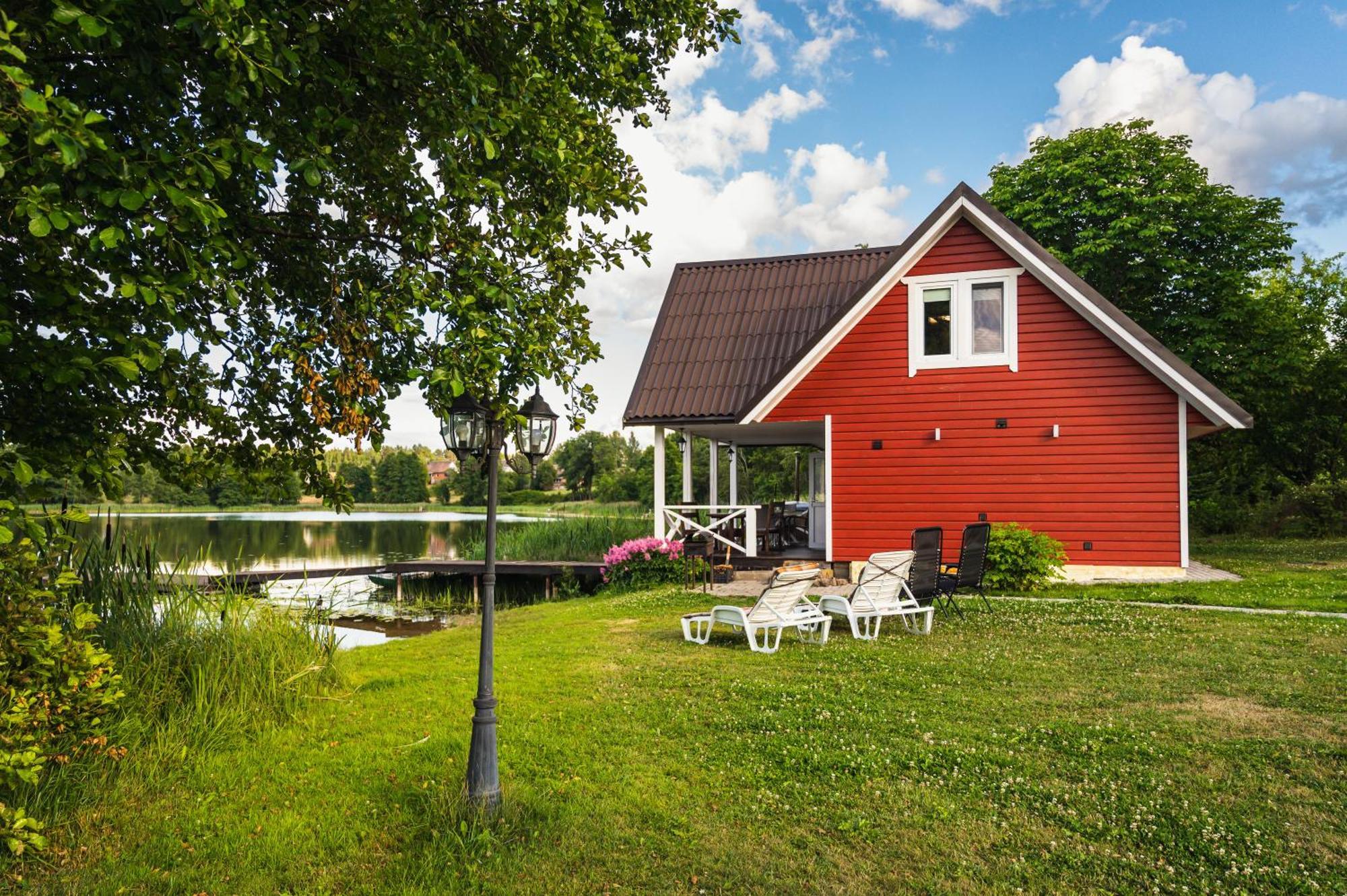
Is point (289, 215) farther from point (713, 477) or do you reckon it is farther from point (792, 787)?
point (713, 477)

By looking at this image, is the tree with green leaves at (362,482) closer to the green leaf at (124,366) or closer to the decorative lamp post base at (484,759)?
the decorative lamp post base at (484,759)

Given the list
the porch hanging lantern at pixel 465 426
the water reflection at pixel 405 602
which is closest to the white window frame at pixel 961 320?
the water reflection at pixel 405 602

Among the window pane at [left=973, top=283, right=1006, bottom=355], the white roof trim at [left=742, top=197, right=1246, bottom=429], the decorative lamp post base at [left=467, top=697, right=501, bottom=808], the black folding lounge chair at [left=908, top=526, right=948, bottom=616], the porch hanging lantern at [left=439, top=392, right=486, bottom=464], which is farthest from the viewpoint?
the window pane at [left=973, top=283, right=1006, bottom=355]

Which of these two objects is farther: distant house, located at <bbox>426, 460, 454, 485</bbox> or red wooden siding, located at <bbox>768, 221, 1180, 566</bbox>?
distant house, located at <bbox>426, 460, 454, 485</bbox>

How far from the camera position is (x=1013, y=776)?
4488mm

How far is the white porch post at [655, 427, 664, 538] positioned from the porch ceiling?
27.5 inches

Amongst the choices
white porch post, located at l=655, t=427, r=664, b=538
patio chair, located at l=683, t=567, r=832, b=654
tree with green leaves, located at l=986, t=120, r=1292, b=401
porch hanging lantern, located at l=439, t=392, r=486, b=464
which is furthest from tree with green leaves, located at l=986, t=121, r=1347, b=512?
porch hanging lantern, located at l=439, t=392, r=486, b=464

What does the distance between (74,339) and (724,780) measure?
3.87m

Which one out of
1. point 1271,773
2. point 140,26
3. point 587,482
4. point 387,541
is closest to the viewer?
Result: point 140,26

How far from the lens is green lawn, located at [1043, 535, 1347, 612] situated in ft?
33.1

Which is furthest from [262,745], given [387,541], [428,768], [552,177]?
[387,541]

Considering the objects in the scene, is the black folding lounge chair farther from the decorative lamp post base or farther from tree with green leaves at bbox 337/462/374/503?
tree with green leaves at bbox 337/462/374/503

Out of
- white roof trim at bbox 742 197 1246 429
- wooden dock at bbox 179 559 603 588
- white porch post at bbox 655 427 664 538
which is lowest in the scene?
wooden dock at bbox 179 559 603 588

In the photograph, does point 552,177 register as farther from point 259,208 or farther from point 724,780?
point 724,780
